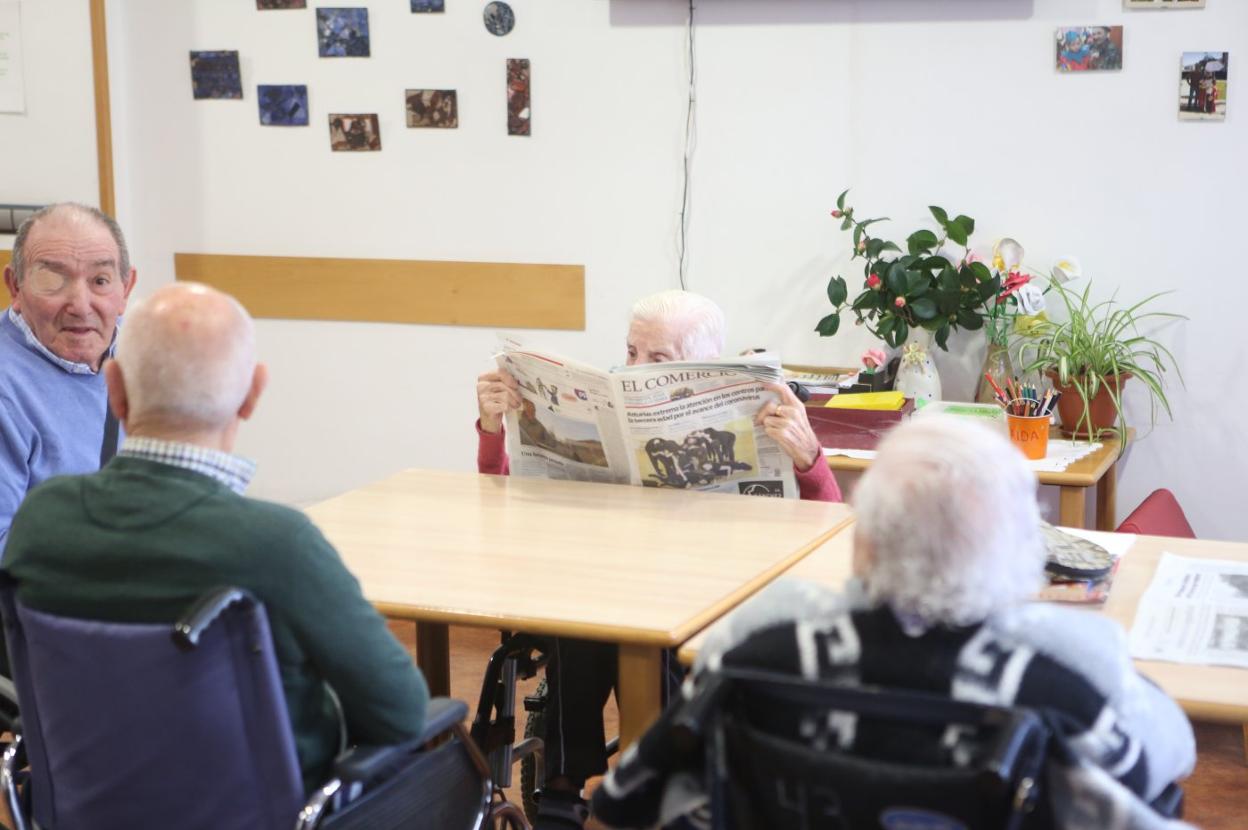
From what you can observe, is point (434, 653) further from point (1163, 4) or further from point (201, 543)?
point (1163, 4)

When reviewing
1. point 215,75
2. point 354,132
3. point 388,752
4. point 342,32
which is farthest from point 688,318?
point 215,75

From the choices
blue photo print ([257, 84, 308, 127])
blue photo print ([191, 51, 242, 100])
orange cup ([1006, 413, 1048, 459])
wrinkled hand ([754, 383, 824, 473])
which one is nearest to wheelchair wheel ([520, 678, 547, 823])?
wrinkled hand ([754, 383, 824, 473])

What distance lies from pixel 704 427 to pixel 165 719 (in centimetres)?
125

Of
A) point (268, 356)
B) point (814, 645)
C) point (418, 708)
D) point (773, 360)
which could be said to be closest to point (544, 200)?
point (268, 356)

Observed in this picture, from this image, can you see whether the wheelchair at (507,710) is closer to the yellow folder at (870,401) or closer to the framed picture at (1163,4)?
the yellow folder at (870,401)

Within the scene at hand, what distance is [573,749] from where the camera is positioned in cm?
231

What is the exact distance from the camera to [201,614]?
→ 133 cm

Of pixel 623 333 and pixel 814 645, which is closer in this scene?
pixel 814 645

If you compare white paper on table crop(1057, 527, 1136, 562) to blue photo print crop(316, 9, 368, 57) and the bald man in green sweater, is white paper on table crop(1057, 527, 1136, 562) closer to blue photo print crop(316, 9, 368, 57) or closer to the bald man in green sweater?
the bald man in green sweater

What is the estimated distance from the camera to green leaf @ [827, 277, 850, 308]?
357cm

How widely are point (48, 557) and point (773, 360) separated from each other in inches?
49.7

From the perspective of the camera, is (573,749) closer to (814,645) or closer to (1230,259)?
(814,645)

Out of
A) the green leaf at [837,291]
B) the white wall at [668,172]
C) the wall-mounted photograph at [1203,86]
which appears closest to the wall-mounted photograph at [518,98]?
the white wall at [668,172]

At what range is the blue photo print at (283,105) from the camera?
412 centimetres
